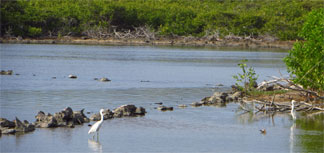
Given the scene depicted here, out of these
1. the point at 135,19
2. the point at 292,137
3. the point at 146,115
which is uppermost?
the point at 135,19

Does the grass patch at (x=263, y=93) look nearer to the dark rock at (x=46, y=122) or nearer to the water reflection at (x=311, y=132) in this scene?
the water reflection at (x=311, y=132)

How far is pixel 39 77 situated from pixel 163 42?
49.5 meters

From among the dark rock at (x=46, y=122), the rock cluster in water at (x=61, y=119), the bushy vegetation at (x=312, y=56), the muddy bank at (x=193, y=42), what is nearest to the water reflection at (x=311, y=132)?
the bushy vegetation at (x=312, y=56)

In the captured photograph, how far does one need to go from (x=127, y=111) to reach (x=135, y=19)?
69093mm

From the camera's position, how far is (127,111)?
23297 millimetres

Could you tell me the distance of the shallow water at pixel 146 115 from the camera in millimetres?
18219

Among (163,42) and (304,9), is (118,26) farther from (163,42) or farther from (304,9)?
(304,9)

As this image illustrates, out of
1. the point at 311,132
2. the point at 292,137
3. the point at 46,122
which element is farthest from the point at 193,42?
the point at 46,122

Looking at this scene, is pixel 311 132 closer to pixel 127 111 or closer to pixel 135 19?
pixel 127 111

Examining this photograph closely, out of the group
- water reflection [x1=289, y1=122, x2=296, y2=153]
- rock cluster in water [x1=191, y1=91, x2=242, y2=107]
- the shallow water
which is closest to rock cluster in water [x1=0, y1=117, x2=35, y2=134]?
the shallow water

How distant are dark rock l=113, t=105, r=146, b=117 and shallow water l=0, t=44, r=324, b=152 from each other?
1.34ft

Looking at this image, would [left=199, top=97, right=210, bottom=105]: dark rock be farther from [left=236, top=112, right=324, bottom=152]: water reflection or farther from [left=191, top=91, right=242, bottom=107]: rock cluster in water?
[left=236, top=112, right=324, bottom=152]: water reflection

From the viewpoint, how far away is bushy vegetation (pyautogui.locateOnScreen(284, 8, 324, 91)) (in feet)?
84.7

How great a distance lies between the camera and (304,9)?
97.0 meters
